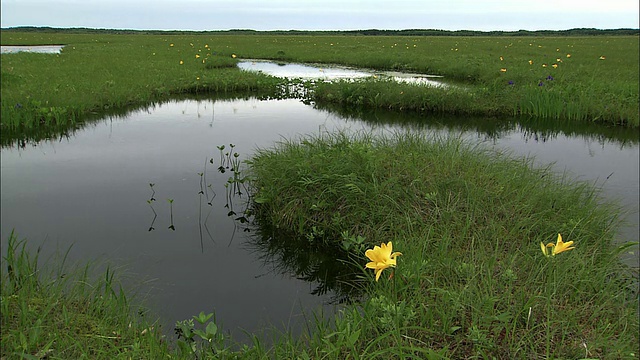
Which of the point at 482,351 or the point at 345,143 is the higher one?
the point at 345,143

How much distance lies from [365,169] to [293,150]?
1141 millimetres

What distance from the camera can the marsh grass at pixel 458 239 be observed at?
94.1 inches

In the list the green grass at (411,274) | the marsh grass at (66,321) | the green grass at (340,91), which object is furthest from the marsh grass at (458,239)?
the green grass at (340,91)

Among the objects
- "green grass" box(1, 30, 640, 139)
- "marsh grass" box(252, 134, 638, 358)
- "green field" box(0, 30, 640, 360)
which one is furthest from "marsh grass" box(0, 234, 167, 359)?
"green grass" box(1, 30, 640, 139)

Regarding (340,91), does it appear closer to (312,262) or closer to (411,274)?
(312,262)

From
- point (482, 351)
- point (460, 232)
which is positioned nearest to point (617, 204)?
point (460, 232)

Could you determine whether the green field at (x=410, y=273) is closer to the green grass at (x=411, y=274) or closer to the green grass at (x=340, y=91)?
the green grass at (x=411, y=274)

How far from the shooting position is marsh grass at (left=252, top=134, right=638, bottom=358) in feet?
7.84

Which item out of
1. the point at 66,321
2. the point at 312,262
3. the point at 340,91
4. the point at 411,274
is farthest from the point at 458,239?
the point at 340,91

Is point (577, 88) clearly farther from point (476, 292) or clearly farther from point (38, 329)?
point (38, 329)

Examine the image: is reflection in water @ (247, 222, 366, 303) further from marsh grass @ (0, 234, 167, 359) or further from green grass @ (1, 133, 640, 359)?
marsh grass @ (0, 234, 167, 359)

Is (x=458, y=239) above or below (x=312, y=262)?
above

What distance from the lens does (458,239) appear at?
356cm

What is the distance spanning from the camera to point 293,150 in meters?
5.11
